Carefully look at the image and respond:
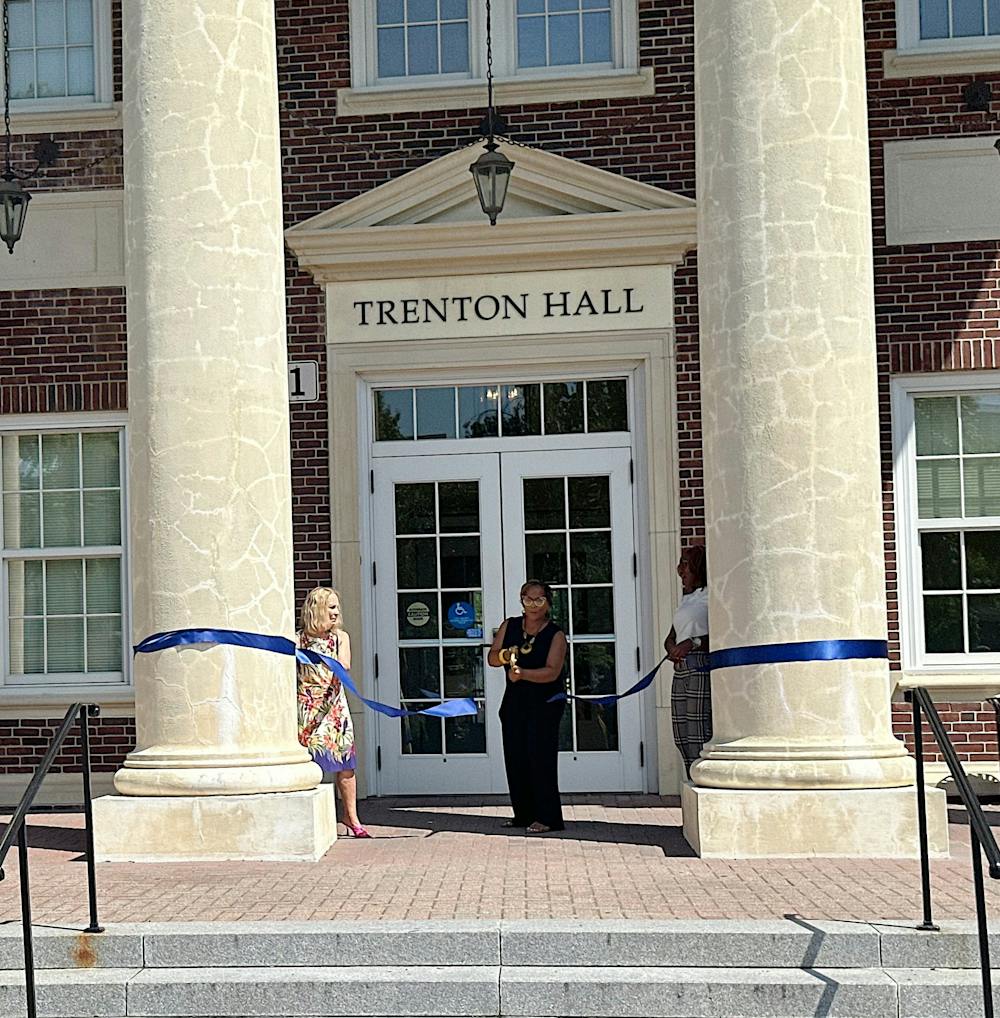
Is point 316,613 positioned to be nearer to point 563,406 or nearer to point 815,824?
point 563,406

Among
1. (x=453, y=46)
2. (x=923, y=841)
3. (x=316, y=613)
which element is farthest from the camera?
(x=453, y=46)

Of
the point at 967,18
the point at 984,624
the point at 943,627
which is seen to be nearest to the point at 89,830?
the point at 943,627

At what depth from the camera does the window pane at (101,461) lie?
41.8ft

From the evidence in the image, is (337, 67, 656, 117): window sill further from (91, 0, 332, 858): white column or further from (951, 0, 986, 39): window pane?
(91, 0, 332, 858): white column

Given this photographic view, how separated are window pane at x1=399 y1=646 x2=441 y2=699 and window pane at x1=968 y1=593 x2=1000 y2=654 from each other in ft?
13.4

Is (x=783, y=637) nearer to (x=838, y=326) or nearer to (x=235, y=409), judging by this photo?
(x=838, y=326)

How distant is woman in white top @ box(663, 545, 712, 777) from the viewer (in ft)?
33.1

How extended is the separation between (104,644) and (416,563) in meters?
2.61

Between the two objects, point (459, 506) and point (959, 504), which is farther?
point (459, 506)

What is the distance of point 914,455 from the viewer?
12.0m

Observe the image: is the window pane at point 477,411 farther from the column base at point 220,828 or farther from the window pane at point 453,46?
the column base at point 220,828

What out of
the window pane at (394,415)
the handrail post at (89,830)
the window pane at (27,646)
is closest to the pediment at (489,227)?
the window pane at (394,415)

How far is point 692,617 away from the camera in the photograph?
10.1 m

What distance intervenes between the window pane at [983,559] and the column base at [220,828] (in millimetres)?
5757
